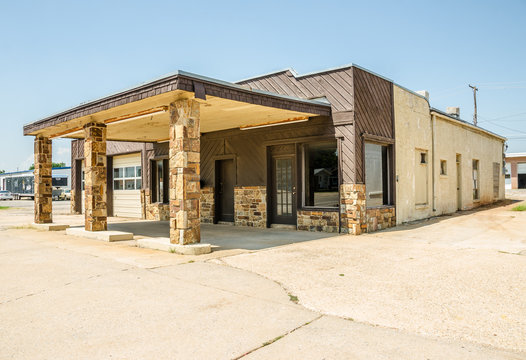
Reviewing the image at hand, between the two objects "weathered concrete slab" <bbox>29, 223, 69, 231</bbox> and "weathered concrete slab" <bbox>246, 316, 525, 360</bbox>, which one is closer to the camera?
"weathered concrete slab" <bbox>246, 316, 525, 360</bbox>

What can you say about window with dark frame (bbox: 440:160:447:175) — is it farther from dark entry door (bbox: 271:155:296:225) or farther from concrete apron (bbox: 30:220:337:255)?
concrete apron (bbox: 30:220:337:255)

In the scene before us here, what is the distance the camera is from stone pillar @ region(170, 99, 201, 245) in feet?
22.9

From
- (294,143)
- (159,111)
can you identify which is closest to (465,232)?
(294,143)

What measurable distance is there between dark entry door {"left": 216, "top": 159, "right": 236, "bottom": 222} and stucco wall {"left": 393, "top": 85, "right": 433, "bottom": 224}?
489 cm

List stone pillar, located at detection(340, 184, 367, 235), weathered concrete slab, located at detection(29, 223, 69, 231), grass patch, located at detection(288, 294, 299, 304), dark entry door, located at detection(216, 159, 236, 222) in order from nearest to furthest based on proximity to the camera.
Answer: grass patch, located at detection(288, 294, 299, 304), stone pillar, located at detection(340, 184, 367, 235), weathered concrete slab, located at detection(29, 223, 69, 231), dark entry door, located at detection(216, 159, 236, 222)

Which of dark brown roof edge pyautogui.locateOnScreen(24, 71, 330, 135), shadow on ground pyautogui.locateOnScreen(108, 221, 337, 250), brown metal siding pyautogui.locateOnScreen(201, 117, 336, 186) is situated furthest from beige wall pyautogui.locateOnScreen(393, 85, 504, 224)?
shadow on ground pyautogui.locateOnScreen(108, 221, 337, 250)

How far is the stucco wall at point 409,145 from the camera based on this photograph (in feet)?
37.4

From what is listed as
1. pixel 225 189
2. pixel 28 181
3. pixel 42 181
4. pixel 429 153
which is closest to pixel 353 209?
pixel 225 189

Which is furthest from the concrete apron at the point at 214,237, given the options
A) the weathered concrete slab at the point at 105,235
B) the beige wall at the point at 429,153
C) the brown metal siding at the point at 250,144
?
the beige wall at the point at 429,153

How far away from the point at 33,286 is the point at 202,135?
853cm

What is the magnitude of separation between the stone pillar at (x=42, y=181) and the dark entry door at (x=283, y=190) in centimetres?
660

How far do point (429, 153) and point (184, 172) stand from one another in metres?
9.28

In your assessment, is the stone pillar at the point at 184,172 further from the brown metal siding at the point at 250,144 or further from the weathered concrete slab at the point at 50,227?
the weathered concrete slab at the point at 50,227

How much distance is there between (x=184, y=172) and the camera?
6.98 m
